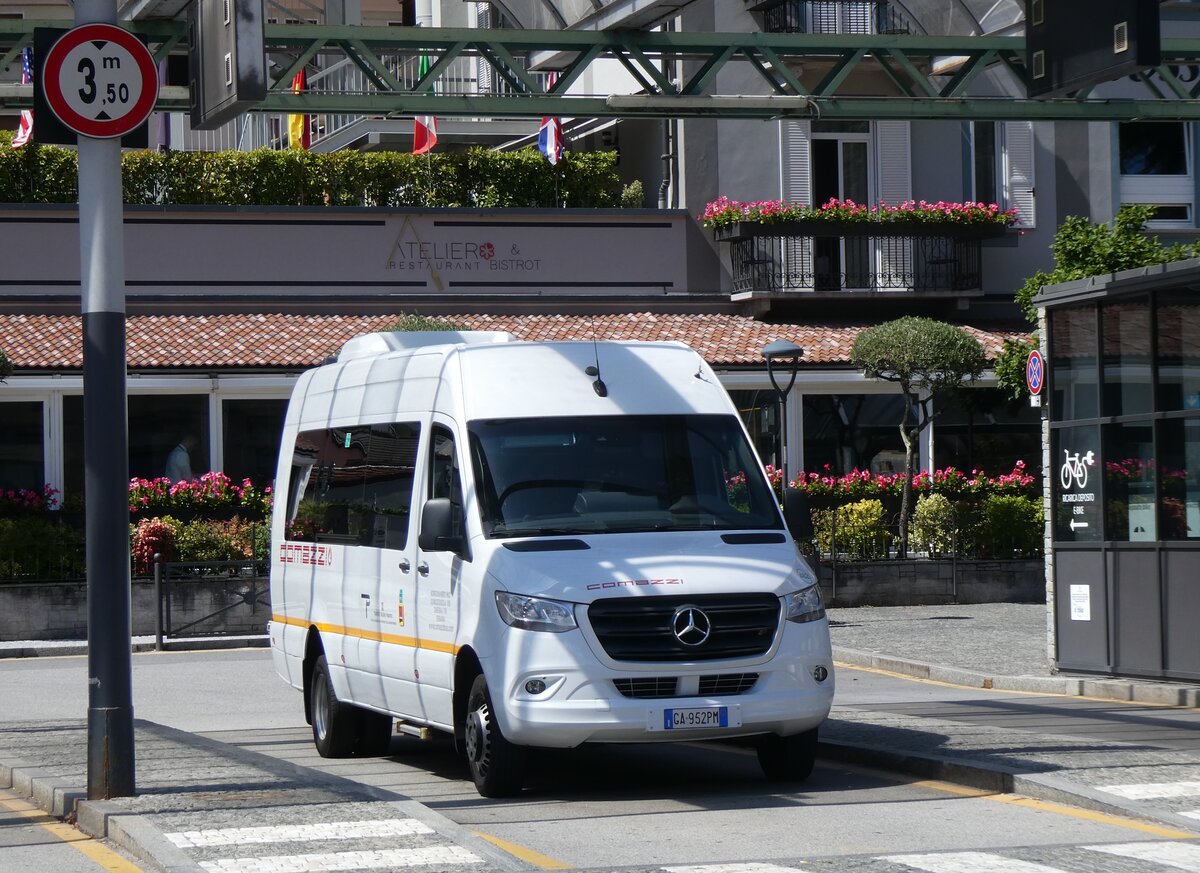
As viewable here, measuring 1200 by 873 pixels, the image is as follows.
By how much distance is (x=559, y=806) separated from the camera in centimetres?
1030

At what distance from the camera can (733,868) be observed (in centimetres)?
809

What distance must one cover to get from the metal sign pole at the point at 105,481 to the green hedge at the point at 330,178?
77.8 feet

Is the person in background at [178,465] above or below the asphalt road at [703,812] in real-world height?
above

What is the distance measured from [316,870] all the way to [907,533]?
836 inches

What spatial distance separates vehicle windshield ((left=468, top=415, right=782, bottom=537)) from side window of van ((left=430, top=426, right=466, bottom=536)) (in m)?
0.19

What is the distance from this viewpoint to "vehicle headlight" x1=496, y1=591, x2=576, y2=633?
1009 cm

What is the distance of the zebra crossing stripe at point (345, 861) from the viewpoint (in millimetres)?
7863

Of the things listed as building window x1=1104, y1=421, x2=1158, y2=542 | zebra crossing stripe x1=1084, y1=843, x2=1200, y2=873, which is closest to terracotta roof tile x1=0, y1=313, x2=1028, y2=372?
building window x1=1104, y1=421, x2=1158, y2=542

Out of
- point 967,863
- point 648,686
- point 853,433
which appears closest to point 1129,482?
point 648,686

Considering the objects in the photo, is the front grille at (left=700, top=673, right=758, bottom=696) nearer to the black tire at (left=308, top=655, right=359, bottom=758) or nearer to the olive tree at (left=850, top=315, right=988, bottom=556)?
the black tire at (left=308, top=655, right=359, bottom=758)

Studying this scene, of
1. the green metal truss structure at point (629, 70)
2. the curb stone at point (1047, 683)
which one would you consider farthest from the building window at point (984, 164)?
the green metal truss structure at point (629, 70)

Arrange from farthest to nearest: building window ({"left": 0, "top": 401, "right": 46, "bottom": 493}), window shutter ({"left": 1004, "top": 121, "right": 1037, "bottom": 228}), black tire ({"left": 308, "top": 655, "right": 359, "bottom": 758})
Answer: window shutter ({"left": 1004, "top": 121, "right": 1037, "bottom": 228}) < building window ({"left": 0, "top": 401, "right": 46, "bottom": 493}) < black tire ({"left": 308, "top": 655, "right": 359, "bottom": 758})

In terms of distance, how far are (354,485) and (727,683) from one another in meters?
3.58

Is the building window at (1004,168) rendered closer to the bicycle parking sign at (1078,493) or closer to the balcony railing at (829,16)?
the balcony railing at (829,16)
